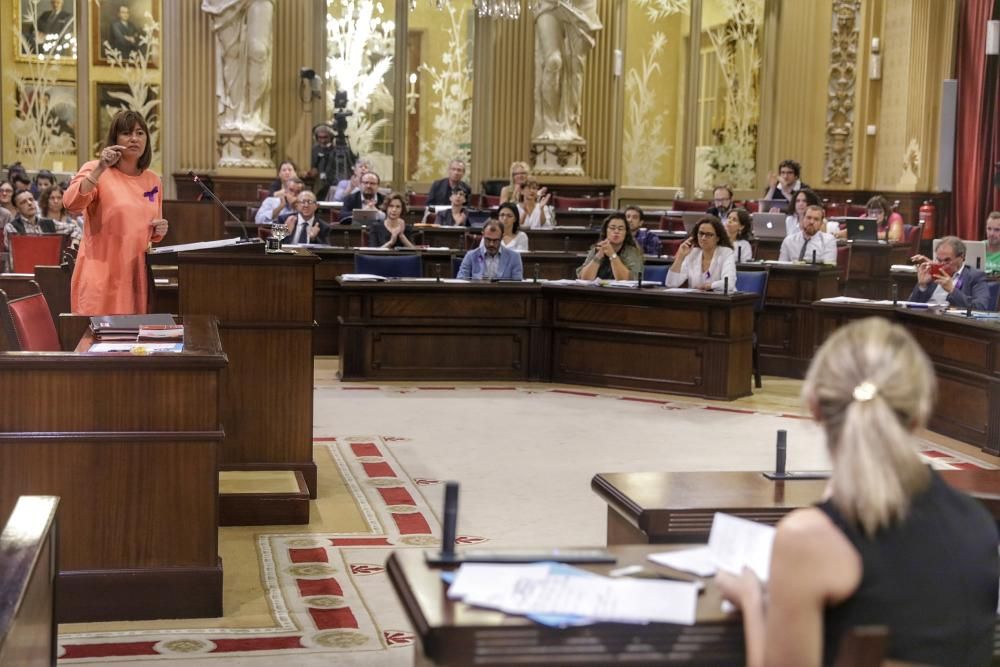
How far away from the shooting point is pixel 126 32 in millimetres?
15438

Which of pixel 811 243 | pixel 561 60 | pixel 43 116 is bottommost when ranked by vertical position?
pixel 811 243

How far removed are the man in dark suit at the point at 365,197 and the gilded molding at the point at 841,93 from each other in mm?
6288

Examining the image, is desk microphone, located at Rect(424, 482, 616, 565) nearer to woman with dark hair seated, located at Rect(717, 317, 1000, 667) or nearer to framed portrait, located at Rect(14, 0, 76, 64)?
woman with dark hair seated, located at Rect(717, 317, 1000, 667)

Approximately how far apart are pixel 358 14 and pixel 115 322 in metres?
11.6

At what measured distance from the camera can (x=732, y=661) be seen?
6.63 feet

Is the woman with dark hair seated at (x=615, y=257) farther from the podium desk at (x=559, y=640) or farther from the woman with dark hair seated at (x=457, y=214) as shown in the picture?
the podium desk at (x=559, y=640)

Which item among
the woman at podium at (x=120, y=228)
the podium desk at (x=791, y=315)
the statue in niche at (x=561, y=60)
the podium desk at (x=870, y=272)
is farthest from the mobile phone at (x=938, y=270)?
the statue in niche at (x=561, y=60)

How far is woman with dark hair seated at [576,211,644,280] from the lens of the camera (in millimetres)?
9398

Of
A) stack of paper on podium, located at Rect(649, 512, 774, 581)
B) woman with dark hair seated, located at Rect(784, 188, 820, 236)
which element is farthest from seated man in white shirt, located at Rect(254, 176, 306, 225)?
stack of paper on podium, located at Rect(649, 512, 774, 581)

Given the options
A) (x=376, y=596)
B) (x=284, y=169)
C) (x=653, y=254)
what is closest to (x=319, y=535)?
(x=376, y=596)

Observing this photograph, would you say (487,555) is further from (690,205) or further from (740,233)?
(690,205)

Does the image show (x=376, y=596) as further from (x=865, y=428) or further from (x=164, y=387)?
(x=865, y=428)

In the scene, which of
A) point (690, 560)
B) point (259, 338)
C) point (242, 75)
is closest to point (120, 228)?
point (259, 338)

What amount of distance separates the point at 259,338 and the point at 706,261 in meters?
4.26
